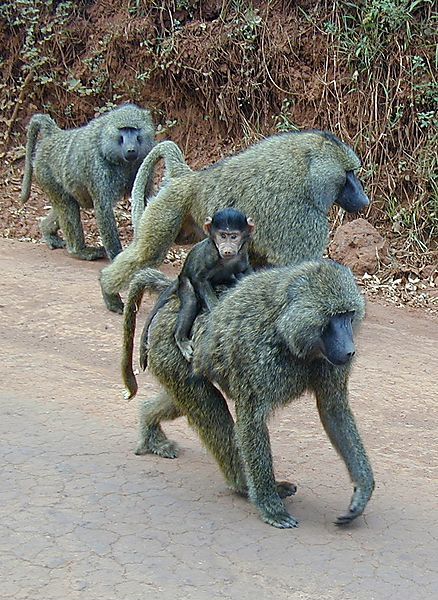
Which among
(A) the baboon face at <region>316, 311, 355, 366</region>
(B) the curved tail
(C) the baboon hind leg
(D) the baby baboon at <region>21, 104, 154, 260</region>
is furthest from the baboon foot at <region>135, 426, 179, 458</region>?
(D) the baby baboon at <region>21, 104, 154, 260</region>

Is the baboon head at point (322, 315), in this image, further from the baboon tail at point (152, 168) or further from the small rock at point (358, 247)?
the small rock at point (358, 247)

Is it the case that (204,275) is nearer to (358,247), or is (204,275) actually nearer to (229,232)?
(229,232)

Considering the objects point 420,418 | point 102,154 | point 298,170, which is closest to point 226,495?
point 420,418

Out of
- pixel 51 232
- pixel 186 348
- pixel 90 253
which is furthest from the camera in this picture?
pixel 51 232

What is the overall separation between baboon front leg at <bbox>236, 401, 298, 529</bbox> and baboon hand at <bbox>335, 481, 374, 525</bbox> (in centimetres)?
19

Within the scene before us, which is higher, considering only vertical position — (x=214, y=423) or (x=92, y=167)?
(x=92, y=167)

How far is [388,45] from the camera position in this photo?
29.9 feet

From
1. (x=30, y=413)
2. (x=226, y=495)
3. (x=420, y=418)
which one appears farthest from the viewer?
(x=420, y=418)

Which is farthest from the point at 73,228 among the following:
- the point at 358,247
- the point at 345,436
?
the point at 345,436

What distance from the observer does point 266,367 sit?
12.2ft

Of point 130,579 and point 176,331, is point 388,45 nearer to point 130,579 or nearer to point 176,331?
point 176,331

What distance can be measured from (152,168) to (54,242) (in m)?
1.94

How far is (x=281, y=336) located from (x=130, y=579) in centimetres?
103

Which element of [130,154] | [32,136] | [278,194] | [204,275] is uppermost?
[32,136]
